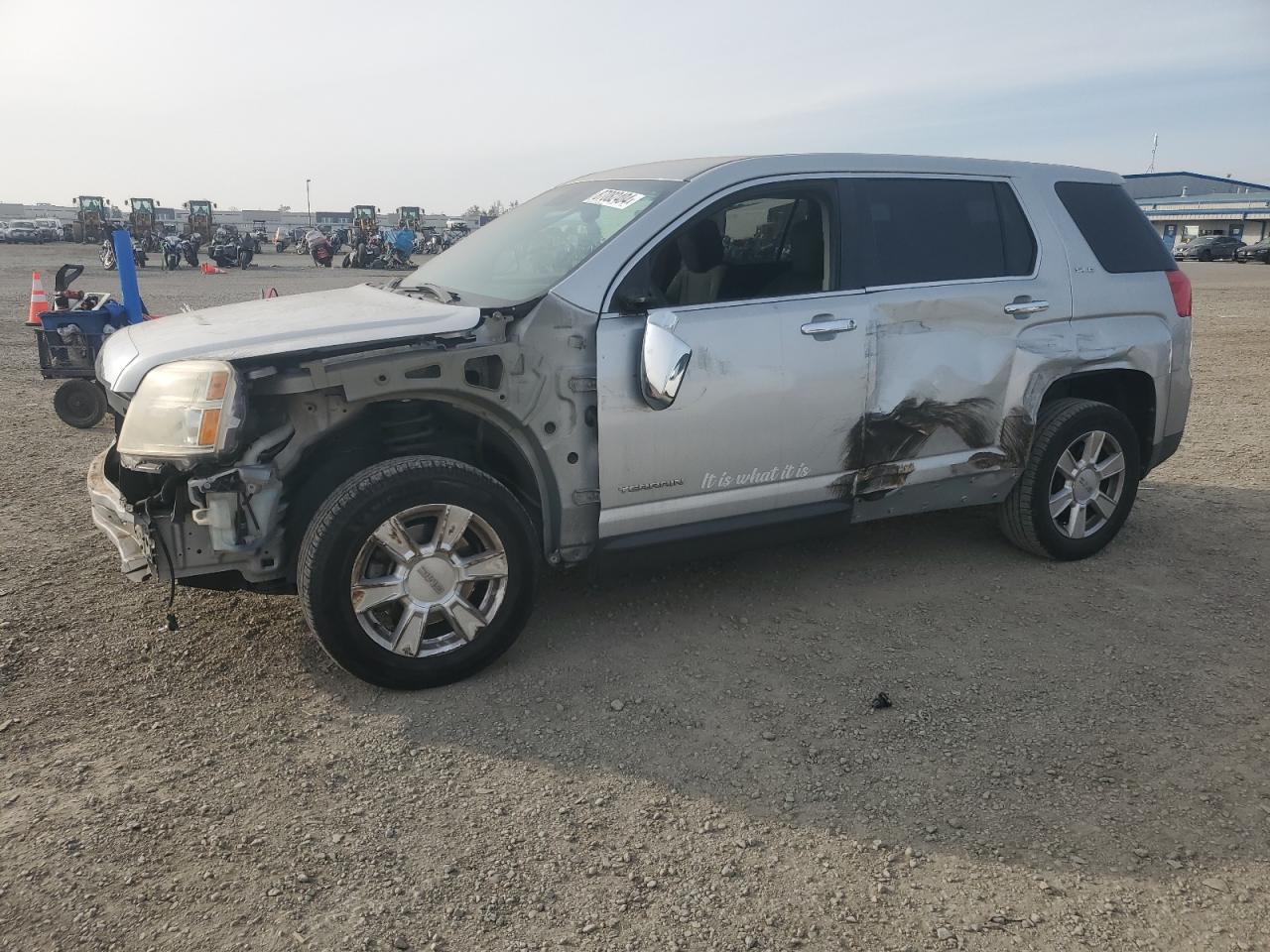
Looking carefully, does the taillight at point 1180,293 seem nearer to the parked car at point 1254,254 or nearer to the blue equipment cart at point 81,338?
Answer: the blue equipment cart at point 81,338

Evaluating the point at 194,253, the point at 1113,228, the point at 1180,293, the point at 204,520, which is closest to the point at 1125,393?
the point at 1180,293

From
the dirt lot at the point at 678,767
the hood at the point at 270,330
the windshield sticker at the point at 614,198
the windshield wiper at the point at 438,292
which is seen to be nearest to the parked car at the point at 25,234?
the dirt lot at the point at 678,767

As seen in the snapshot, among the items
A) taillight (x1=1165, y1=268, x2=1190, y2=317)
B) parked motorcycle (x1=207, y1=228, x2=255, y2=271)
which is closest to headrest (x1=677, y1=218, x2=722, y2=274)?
taillight (x1=1165, y1=268, x2=1190, y2=317)

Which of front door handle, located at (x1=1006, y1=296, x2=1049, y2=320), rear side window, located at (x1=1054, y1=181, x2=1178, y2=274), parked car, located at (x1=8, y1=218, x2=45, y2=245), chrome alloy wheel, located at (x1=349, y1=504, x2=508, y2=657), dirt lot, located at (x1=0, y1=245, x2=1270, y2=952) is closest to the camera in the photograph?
dirt lot, located at (x1=0, y1=245, x2=1270, y2=952)

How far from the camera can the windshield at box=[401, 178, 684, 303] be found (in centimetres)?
379

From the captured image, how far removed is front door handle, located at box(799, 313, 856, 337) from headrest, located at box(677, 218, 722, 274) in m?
0.48

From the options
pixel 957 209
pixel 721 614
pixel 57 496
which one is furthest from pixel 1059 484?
pixel 57 496

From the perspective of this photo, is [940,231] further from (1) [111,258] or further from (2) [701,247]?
(1) [111,258]

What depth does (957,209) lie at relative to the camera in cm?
439

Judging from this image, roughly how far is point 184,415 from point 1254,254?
169 feet

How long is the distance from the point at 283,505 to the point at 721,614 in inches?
74.9

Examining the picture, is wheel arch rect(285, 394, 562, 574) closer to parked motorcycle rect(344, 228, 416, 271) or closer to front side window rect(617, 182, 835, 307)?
front side window rect(617, 182, 835, 307)

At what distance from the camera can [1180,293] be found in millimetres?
4898

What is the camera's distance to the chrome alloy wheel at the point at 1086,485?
4703 millimetres
